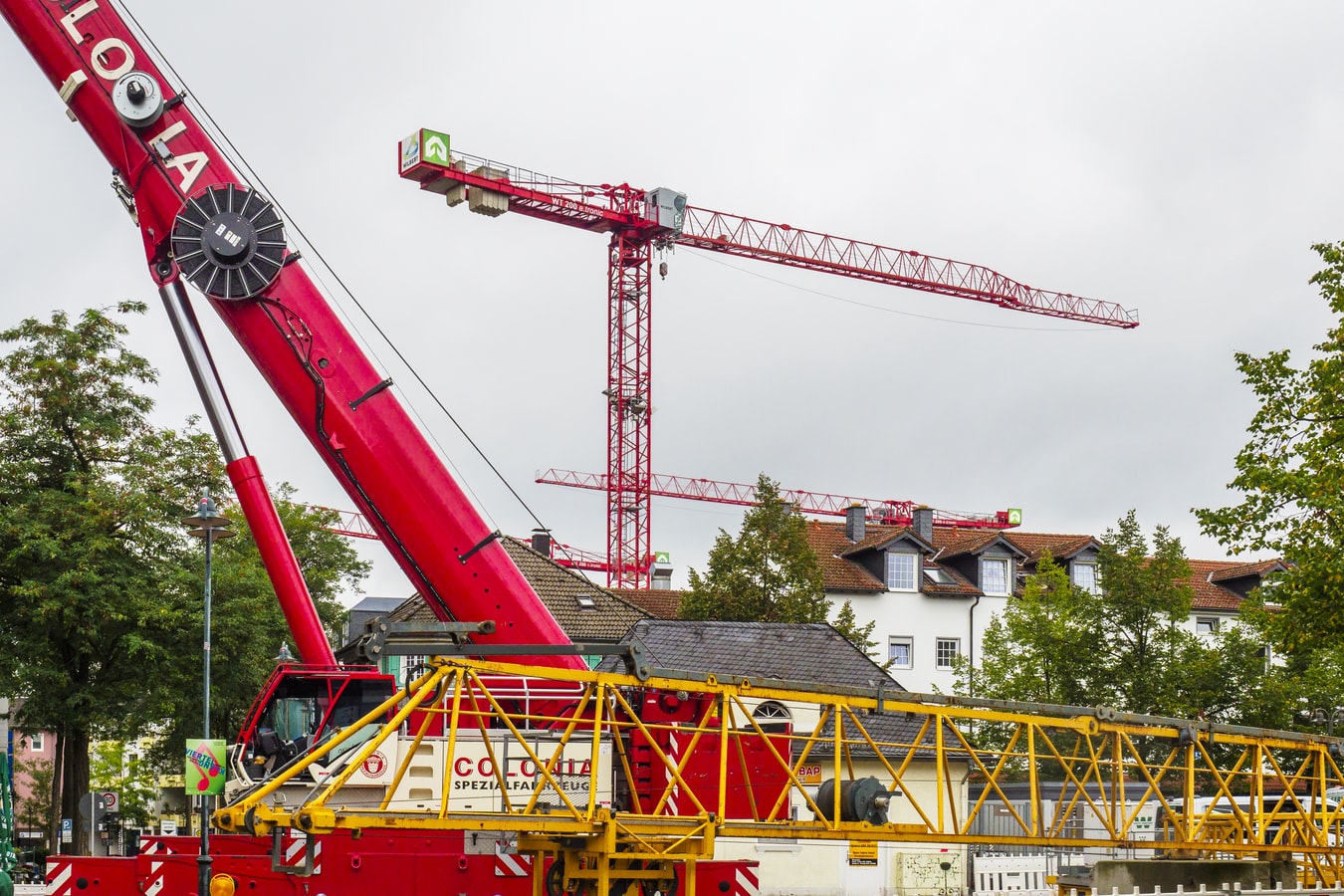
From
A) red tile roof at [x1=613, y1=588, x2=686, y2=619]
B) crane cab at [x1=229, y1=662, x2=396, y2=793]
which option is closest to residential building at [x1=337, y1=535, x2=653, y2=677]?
red tile roof at [x1=613, y1=588, x2=686, y2=619]

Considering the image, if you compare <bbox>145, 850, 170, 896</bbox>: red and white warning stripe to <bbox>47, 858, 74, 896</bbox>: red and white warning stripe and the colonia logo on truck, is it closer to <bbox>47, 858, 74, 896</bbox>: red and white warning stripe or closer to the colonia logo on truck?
<bbox>47, 858, 74, 896</bbox>: red and white warning stripe

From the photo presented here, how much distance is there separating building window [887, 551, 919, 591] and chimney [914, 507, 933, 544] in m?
4.39

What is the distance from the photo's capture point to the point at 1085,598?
4356 centimetres

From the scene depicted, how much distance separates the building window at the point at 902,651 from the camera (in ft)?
197

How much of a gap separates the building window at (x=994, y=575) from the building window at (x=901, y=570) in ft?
10.7

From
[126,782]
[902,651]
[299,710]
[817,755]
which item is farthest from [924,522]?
[299,710]

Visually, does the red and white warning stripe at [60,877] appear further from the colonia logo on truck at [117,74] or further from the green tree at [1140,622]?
the green tree at [1140,622]

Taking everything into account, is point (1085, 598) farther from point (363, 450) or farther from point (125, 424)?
point (363, 450)

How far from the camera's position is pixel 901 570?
6094 centimetres

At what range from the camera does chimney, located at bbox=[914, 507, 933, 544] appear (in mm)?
65938

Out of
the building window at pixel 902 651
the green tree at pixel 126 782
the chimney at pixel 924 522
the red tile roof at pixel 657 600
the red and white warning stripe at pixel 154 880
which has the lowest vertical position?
the green tree at pixel 126 782

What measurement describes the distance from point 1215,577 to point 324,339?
59.9 m

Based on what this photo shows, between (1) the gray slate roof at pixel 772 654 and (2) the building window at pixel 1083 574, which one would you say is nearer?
(1) the gray slate roof at pixel 772 654

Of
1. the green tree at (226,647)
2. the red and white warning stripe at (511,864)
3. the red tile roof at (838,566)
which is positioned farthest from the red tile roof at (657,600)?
the red and white warning stripe at (511,864)
